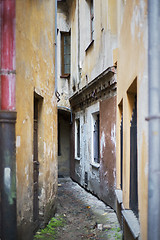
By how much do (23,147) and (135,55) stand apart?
1984 millimetres

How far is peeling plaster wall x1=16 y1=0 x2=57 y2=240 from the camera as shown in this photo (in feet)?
13.0

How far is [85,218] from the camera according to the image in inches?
264

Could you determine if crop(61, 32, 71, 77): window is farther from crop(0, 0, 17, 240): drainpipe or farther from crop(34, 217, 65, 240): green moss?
crop(0, 0, 17, 240): drainpipe

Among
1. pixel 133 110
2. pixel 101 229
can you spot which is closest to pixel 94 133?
pixel 101 229

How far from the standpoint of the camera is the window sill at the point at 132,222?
11.1 ft

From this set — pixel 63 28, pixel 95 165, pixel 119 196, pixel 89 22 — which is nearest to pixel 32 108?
pixel 119 196

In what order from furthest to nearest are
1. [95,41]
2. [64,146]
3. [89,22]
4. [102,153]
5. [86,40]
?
[64,146]
[86,40]
[89,22]
[95,41]
[102,153]

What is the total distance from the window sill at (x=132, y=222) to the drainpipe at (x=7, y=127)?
4.71 ft

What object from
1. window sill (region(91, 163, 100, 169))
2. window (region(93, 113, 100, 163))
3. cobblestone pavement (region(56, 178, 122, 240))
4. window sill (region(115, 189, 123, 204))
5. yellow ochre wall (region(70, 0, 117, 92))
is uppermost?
yellow ochre wall (region(70, 0, 117, 92))

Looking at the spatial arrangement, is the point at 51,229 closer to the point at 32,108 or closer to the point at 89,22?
the point at 32,108

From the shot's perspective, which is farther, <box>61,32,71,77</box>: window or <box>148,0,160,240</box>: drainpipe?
<box>61,32,71,77</box>: window

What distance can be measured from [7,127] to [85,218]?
405 cm

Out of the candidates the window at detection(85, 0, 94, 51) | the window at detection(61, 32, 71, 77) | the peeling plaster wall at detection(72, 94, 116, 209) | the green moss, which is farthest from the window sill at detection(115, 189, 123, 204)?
the window at detection(61, 32, 71, 77)

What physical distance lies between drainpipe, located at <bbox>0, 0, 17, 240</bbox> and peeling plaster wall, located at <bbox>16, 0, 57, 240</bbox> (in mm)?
293
